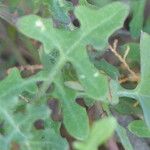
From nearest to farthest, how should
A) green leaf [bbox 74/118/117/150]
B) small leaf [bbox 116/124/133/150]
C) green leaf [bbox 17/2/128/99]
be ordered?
green leaf [bbox 74/118/117/150] → green leaf [bbox 17/2/128/99] → small leaf [bbox 116/124/133/150]

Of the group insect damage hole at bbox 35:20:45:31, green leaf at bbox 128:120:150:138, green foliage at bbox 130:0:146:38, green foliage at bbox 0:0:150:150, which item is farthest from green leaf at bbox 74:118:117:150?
green foliage at bbox 130:0:146:38

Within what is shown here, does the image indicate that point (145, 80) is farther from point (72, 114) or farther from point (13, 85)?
point (13, 85)

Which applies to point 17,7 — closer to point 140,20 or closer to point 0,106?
point 140,20

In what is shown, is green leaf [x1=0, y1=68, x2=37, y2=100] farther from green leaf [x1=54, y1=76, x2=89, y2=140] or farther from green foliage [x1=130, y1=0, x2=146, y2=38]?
A: green foliage [x1=130, y1=0, x2=146, y2=38]

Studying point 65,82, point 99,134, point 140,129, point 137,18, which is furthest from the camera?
point 137,18

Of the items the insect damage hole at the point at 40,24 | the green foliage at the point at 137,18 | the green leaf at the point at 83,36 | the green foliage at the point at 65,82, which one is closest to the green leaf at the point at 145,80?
the green foliage at the point at 65,82

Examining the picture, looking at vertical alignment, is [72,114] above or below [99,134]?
below

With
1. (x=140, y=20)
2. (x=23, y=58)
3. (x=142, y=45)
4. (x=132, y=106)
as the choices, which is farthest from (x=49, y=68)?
(x=23, y=58)

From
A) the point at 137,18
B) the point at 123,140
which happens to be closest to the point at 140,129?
the point at 123,140
